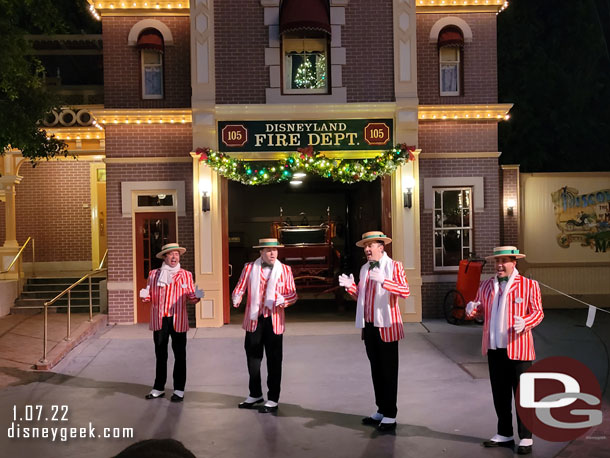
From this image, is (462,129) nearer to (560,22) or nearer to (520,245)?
(520,245)

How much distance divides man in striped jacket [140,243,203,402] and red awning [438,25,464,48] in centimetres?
893

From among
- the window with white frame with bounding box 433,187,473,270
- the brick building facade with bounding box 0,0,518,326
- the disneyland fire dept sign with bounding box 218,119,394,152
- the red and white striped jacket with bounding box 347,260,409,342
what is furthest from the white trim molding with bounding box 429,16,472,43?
the red and white striped jacket with bounding box 347,260,409,342

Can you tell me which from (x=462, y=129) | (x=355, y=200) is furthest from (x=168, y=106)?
(x=355, y=200)

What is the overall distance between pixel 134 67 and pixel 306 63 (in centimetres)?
370

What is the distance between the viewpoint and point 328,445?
7039 millimetres

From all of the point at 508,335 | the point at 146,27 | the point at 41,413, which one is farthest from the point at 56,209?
the point at 508,335

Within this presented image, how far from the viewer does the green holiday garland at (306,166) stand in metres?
14.2

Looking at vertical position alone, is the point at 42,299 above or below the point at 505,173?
below

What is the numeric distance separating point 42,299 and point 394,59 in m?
9.60

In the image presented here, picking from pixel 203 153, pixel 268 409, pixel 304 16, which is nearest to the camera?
pixel 268 409

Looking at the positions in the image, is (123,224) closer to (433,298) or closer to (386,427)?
(433,298)

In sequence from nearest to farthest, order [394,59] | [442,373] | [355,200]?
[442,373] < [394,59] < [355,200]

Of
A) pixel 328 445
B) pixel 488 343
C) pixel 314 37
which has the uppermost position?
pixel 314 37

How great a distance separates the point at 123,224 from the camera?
595 inches
